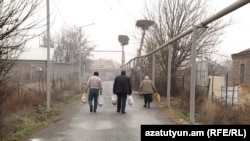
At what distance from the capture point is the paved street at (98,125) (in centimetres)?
1173

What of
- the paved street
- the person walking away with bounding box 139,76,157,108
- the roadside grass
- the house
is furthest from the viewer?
the house

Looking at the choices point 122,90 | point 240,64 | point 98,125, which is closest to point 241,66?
point 240,64

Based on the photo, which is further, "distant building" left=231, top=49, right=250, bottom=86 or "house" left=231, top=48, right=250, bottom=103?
"distant building" left=231, top=49, right=250, bottom=86

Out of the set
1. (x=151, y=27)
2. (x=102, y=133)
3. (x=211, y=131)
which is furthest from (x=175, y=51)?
(x=211, y=131)

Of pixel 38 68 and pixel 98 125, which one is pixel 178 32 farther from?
pixel 38 68

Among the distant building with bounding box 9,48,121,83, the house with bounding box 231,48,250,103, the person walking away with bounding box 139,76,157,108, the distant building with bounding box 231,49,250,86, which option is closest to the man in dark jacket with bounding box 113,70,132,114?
the person walking away with bounding box 139,76,157,108

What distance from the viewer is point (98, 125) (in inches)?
552

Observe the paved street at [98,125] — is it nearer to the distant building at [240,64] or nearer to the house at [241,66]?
the house at [241,66]

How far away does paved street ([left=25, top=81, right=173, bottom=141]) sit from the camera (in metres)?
11.7

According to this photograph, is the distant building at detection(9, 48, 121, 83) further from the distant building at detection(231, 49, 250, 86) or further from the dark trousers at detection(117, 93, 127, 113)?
the distant building at detection(231, 49, 250, 86)

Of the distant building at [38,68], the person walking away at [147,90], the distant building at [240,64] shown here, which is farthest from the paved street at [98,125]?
the distant building at [240,64]

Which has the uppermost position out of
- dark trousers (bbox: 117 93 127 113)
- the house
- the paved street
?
the house

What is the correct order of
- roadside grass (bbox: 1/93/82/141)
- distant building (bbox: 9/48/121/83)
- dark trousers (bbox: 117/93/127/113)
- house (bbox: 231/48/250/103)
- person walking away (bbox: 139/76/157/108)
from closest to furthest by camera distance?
1. roadside grass (bbox: 1/93/82/141)
2. dark trousers (bbox: 117/93/127/113)
3. person walking away (bbox: 139/76/157/108)
4. house (bbox: 231/48/250/103)
5. distant building (bbox: 9/48/121/83)

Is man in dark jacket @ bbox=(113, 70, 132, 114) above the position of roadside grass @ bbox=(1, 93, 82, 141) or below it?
above
